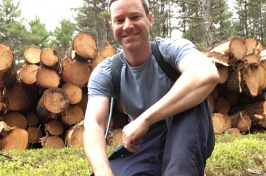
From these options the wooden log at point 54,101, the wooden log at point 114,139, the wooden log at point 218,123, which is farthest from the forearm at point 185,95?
the wooden log at point 218,123

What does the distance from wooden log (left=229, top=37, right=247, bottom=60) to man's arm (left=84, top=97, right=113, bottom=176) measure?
435 centimetres

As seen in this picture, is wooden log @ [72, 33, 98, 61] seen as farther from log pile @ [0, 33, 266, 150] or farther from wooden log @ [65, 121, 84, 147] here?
wooden log @ [65, 121, 84, 147]

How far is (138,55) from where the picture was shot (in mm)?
1984

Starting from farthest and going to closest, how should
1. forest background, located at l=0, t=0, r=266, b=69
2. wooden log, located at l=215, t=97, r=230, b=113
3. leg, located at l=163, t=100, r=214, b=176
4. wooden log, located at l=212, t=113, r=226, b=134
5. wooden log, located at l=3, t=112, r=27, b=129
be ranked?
forest background, located at l=0, t=0, r=266, b=69
wooden log, located at l=215, t=97, r=230, b=113
wooden log, located at l=212, t=113, r=226, b=134
wooden log, located at l=3, t=112, r=27, b=129
leg, located at l=163, t=100, r=214, b=176

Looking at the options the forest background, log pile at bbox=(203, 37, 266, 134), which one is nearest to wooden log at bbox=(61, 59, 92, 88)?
log pile at bbox=(203, 37, 266, 134)

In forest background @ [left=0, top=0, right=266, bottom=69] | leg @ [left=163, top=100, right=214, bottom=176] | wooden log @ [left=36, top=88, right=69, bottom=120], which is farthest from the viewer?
forest background @ [left=0, top=0, right=266, bottom=69]

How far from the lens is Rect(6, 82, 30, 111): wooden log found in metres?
5.41

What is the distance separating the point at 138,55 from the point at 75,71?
3.71 metres

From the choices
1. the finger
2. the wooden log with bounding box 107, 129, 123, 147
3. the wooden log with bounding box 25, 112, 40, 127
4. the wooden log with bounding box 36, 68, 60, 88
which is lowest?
the wooden log with bounding box 107, 129, 123, 147

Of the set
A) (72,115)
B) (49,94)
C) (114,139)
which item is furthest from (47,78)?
(114,139)

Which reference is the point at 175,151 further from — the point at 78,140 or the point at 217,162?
the point at 78,140

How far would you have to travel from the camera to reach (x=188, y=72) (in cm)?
174

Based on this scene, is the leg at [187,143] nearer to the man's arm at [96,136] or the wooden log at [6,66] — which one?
the man's arm at [96,136]

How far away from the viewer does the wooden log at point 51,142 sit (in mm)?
5449
